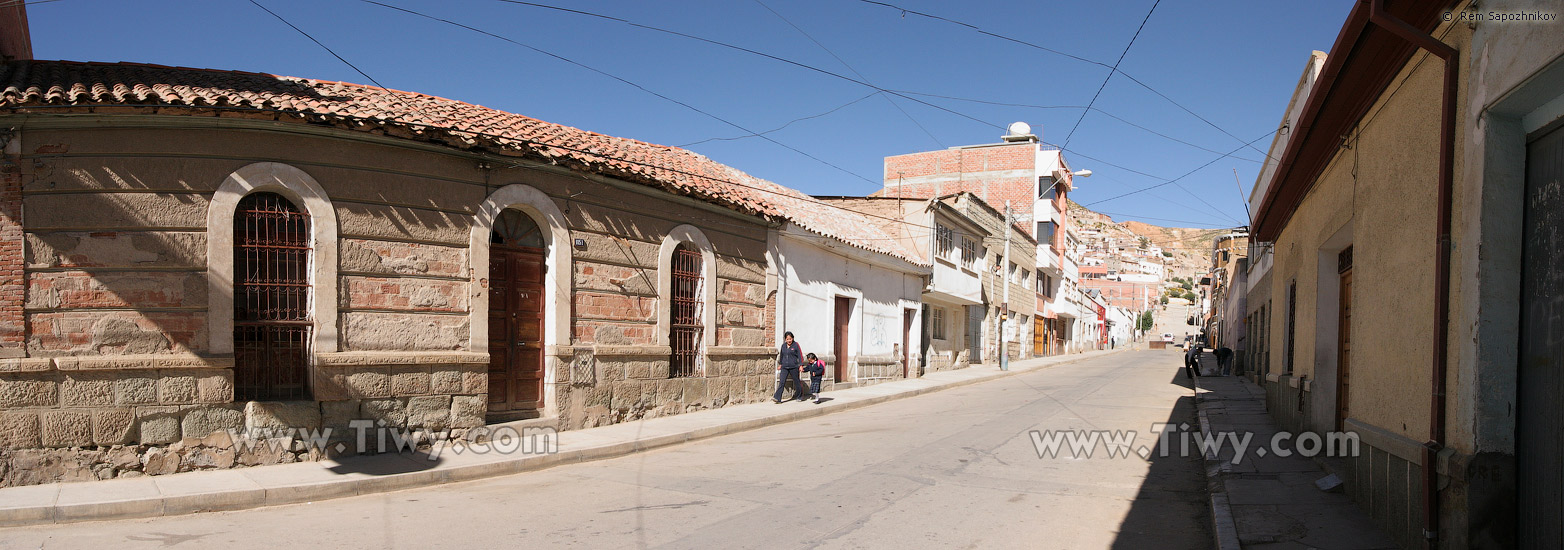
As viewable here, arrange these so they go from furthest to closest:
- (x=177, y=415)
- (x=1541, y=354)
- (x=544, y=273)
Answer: (x=544, y=273) < (x=177, y=415) < (x=1541, y=354)

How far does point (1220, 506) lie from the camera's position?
729 cm

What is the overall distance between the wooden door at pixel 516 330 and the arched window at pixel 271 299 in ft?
7.70

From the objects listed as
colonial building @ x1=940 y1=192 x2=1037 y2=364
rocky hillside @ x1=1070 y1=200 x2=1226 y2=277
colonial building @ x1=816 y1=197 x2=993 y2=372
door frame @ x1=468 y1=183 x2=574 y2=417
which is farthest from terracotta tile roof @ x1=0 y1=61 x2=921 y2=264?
rocky hillside @ x1=1070 y1=200 x2=1226 y2=277

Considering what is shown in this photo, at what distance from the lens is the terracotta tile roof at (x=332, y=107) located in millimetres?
8180

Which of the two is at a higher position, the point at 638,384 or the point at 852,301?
the point at 852,301

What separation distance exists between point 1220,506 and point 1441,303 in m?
2.88

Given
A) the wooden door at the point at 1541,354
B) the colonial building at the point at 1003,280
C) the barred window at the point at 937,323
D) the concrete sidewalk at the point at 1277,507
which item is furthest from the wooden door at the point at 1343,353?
the barred window at the point at 937,323

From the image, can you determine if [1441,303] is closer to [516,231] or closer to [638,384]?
[516,231]

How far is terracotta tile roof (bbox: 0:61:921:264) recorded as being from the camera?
26.8ft

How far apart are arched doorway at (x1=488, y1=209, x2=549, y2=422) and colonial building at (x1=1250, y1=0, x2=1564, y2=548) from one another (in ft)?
29.9

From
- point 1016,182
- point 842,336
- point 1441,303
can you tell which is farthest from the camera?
point 1016,182

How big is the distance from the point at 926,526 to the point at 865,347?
48.7 ft

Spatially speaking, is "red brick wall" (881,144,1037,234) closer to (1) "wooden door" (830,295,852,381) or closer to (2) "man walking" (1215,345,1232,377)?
(2) "man walking" (1215,345,1232,377)

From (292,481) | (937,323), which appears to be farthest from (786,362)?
(937,323)
